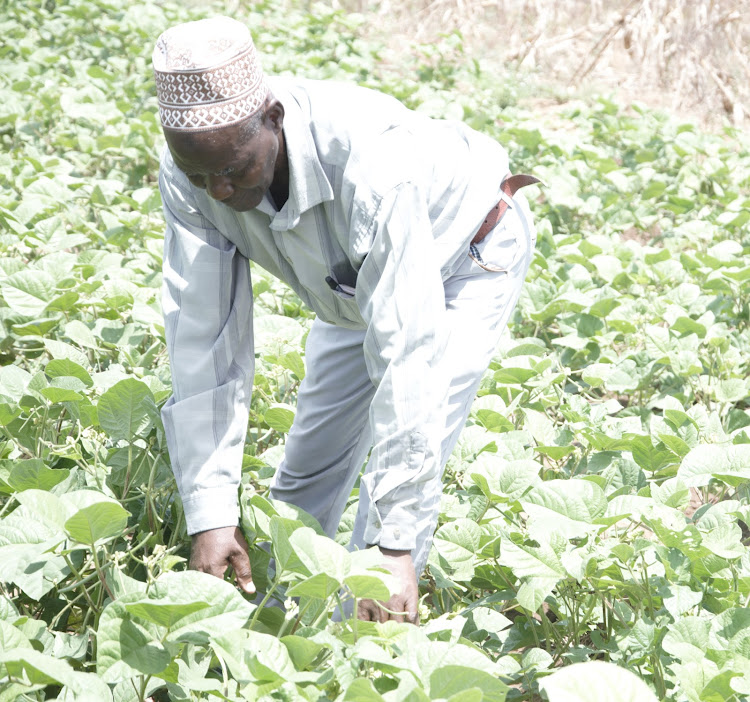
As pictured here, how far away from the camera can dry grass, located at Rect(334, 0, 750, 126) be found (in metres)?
8.12

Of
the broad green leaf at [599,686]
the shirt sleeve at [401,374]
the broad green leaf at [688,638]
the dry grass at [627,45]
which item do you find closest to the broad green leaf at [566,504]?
the broad green leaf at [688,638]

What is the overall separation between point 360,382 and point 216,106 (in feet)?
2.84

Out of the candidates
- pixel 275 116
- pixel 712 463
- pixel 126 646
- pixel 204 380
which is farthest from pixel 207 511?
pixel 712 463

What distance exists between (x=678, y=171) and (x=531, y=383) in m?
3.37

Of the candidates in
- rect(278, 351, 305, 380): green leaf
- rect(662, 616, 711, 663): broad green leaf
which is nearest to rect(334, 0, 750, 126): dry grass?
rect(278, 351, 305, 380): green leaf

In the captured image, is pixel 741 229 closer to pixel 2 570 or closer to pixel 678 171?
pixel 678 171

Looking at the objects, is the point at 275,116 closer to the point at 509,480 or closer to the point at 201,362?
the point at 201,362

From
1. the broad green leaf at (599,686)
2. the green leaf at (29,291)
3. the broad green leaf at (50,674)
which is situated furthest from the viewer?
the green leaf at (29,291)

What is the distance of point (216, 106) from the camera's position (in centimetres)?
159

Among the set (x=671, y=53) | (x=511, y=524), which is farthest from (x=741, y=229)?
(x=671, y=53)

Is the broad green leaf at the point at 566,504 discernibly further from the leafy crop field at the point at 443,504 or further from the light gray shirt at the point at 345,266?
the light gray shirt at the point at 345,266

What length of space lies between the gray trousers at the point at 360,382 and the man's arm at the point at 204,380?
264 millimetres

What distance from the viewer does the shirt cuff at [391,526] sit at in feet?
5.29

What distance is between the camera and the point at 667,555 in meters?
1.82
